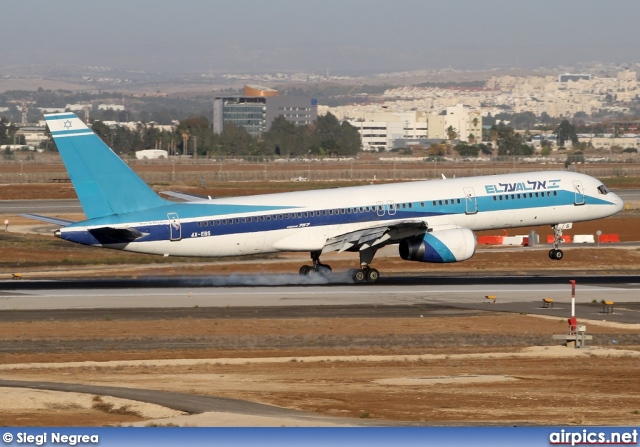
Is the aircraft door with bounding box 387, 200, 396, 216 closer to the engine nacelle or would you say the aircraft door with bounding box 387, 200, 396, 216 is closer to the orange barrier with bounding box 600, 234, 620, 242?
the engine nacelle

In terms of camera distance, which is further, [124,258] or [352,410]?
[124,258]

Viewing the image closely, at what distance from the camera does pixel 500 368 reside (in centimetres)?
3047

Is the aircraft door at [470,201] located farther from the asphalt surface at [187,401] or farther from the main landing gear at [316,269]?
the asphalt surface at [187,401]

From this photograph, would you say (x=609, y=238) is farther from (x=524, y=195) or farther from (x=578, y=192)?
(x=524, y=195)

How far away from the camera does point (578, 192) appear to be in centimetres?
5391

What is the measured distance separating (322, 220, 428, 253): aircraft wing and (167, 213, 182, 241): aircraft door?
6953mm

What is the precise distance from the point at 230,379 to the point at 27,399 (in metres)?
6.22

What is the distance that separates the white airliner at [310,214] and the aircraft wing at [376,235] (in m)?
0.04

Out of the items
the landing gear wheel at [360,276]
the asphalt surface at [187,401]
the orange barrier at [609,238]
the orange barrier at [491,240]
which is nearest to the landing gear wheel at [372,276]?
Result: the landing gear wheel at [360,276]

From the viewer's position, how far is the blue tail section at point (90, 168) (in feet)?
147

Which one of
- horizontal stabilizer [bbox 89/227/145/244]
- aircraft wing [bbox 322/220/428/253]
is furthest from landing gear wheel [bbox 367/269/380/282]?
horizontal stabilizer [bbox 89/227/145/244]

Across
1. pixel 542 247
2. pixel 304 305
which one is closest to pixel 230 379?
pixel 304 305

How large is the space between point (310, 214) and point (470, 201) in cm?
763

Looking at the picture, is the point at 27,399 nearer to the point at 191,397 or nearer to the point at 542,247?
the point at 191,397
